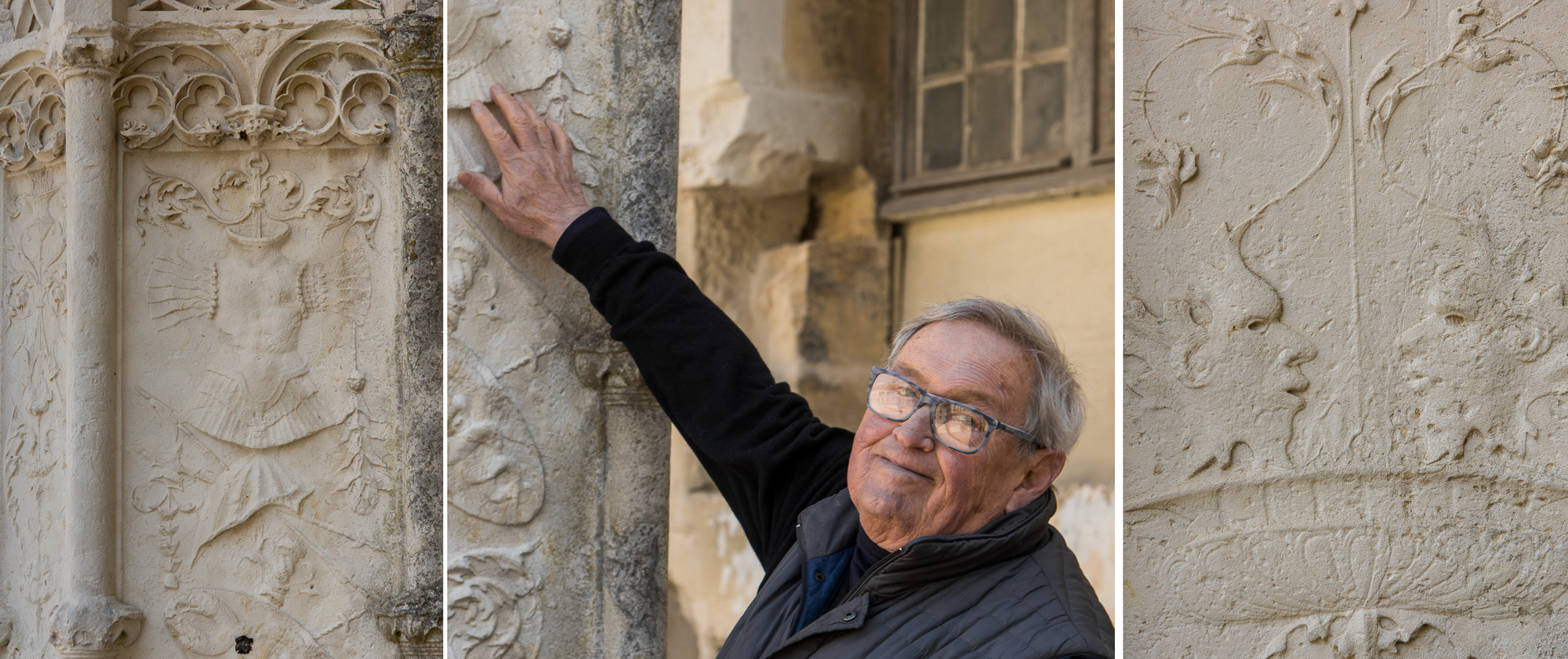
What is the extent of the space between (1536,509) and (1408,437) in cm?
17

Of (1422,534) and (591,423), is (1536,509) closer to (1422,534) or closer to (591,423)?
(1422,534)

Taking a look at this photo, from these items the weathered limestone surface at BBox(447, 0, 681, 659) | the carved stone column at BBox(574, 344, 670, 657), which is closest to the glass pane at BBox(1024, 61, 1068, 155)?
the weathered limestone surface at BBox(447, 0, 681, 659)

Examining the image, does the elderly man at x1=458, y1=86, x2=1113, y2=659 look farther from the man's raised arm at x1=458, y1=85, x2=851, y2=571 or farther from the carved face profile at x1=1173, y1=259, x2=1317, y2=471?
the carved face profile at x1=1173, y1=259, x2=1317, y2=471

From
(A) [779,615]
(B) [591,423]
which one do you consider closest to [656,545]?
(B) [591,423]

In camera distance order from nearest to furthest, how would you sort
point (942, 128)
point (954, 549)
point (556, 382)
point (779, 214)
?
1. point (954, 549)
2. point (556, 382)
3. point (942, 128)
4. point (779, 214)

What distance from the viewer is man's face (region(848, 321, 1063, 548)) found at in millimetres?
1509

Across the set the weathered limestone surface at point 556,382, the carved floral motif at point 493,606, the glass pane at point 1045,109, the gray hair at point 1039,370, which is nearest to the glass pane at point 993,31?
the glass pane at point 1045,109

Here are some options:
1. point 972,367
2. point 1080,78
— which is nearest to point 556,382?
point 972,367

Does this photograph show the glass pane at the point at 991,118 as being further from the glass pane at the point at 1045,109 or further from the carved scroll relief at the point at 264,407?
the carved scroll relief at the point at 264,407

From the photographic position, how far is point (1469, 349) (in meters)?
1.48

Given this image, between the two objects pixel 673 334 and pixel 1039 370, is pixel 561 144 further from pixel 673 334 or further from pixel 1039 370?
pixel 1039 370

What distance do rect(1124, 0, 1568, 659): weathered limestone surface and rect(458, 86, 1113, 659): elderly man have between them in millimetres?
142

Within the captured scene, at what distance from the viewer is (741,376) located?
1.77 metres

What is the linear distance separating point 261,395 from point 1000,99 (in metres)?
3.15
